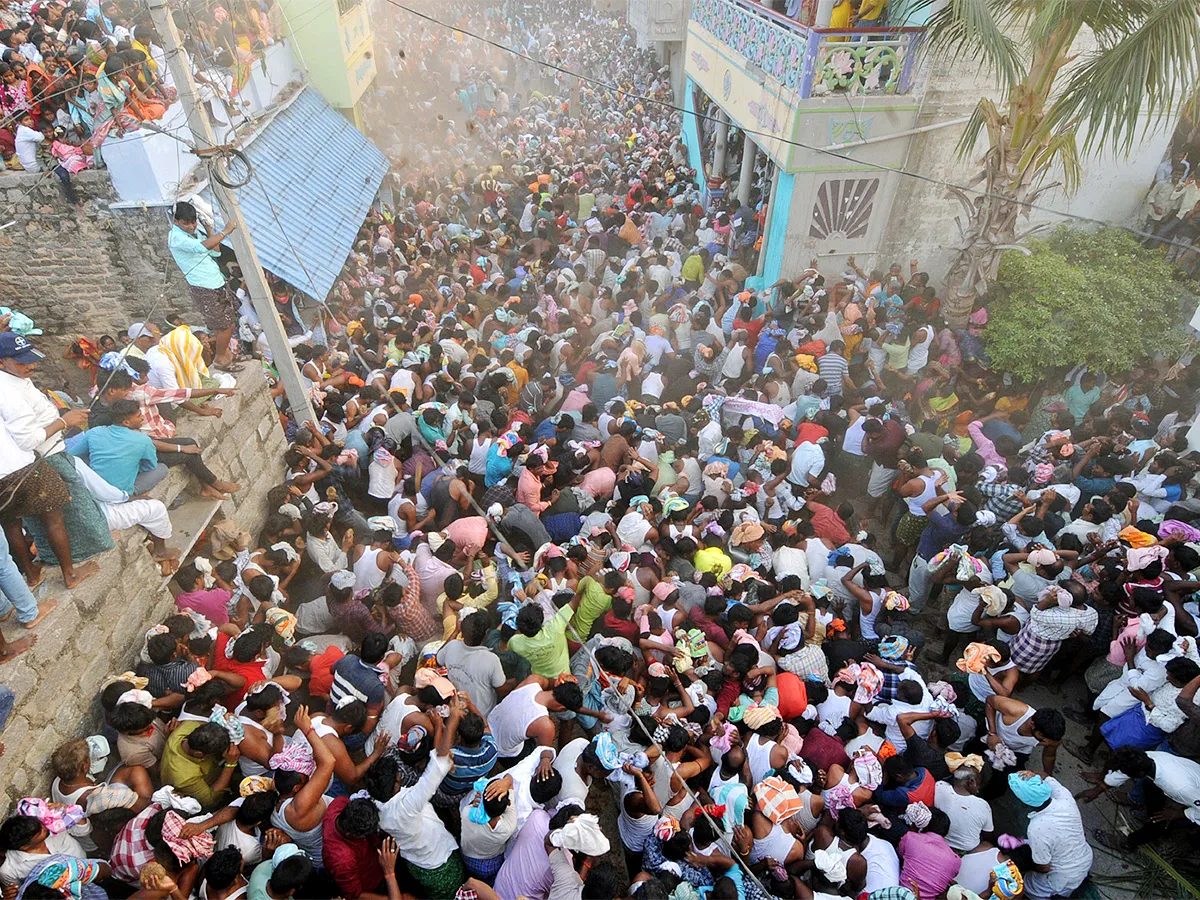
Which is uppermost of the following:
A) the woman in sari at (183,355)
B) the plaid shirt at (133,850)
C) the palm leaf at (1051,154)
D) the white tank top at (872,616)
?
the palm leaf at (1051,154)

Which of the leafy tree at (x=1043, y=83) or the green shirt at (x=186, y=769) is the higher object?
the leafy tree at (x=1043, y=83)

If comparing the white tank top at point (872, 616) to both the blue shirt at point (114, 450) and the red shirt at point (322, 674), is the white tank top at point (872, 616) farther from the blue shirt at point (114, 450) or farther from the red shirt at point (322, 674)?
the blue shirt at point (114, 450)

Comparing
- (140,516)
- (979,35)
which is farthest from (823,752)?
(979,35)

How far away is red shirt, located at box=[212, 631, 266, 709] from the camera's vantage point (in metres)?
4.21

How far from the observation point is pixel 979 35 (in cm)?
701

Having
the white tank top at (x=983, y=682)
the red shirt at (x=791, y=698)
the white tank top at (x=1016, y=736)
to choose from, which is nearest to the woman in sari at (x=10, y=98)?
the red shirt at (x=791, y=698)

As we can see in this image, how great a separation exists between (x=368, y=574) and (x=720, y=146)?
13.1 meters

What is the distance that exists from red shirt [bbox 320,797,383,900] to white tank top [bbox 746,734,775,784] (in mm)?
2103

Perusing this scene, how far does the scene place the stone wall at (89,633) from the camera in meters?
3.59

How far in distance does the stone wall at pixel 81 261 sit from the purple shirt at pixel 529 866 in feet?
26.2

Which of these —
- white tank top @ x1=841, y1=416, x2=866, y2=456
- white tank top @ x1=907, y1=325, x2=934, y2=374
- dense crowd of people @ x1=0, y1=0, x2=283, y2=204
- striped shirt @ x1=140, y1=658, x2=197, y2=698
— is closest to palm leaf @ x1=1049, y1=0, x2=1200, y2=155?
white tank top @ x1=907, y1=325, x2=934, y2=374

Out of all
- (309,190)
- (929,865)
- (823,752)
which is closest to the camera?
(929,865)

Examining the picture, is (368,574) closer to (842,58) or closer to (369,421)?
(369,421)

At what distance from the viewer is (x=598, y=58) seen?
29.2m
